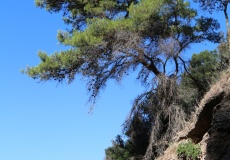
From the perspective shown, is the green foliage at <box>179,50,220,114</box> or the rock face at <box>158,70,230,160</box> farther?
the green foliage at <box>179,50,220,114</box>

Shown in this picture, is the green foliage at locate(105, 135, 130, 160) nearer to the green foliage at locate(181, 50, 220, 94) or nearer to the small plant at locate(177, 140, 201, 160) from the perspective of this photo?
the green foliage at locate(181, 50, 220, 94)

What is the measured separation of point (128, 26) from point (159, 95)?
292 cm

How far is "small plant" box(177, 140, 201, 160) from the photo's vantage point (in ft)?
39.2

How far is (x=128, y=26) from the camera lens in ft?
53.0

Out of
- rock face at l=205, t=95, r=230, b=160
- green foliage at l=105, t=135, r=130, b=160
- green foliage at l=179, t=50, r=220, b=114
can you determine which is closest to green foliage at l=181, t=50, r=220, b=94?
green foliage at l=179, t=50, r=220, b=114

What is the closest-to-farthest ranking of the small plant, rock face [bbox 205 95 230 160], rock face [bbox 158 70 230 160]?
rock face [bbox 205 95 230 160] < rock face [bbox 158 70 230 160] < the small plant

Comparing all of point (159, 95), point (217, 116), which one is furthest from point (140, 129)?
point (217, 116)

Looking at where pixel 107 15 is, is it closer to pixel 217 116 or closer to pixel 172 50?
pixel 172 50

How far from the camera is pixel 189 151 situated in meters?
12.1

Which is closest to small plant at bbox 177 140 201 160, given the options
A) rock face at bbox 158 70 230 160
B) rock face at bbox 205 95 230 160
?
rock face at bbox 158 70 230 160

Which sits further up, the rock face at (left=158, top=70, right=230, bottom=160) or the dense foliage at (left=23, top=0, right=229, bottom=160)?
the dense foliage at (left=23, top=0, right=229, bottom=160)

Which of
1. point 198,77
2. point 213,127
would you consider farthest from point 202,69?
point 213,127

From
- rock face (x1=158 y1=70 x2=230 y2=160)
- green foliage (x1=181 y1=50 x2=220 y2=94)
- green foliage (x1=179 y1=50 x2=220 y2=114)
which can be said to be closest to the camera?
rock face (x1=158 y1=70 x2=230 y2=160)

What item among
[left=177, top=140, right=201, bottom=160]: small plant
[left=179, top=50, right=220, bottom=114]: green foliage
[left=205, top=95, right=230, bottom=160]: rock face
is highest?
[left=179, top=50, right=220, bottom=114]: green foliage
